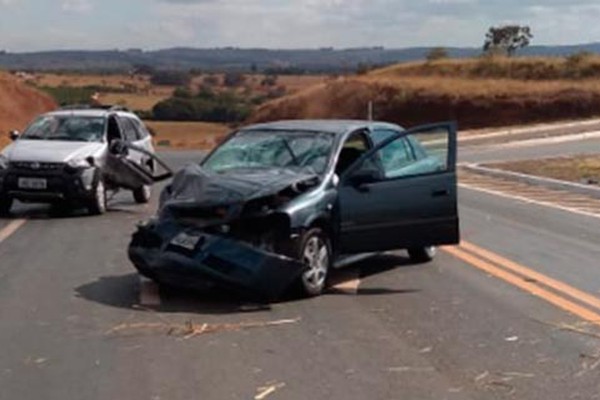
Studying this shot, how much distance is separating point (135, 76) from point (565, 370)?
121 m

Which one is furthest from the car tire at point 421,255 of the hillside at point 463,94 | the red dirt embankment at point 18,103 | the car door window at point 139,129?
the red dirt embankment at point 18,103

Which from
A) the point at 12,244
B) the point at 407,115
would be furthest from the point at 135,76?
the point at 12,244

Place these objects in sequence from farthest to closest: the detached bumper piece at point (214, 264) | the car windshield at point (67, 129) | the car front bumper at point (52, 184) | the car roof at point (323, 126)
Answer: the car windshield at point (67, 129)
the car front bumper at point (52, 184)
the car roof at point (323, 126)
the detached bumper piece at point (214, 264)

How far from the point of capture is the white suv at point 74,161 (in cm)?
1750

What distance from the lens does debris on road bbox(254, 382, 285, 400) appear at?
6805 millimetres

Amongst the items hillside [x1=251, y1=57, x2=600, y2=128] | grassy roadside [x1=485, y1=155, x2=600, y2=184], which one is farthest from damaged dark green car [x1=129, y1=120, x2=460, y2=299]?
hillside [x1=251, y1=57, x2=600, y2=128]

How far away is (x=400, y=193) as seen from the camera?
437 inches

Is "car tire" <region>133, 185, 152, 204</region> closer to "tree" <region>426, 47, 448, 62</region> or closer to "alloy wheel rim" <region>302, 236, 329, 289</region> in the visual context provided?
"alloy wheel rim" <region>302, 236, 329, 289</region>

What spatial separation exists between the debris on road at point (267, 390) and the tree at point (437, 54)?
2717 inches

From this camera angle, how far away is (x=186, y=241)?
9.83m

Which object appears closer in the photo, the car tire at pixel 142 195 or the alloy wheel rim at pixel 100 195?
the alloy wheel rim at pixel 100 195

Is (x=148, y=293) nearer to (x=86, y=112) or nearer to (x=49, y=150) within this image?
(x=49, y=150)

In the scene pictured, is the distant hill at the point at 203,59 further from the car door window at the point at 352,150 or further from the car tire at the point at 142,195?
the car door window at the point at 352,150

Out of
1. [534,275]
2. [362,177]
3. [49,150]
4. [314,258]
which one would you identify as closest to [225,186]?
[314,258]
